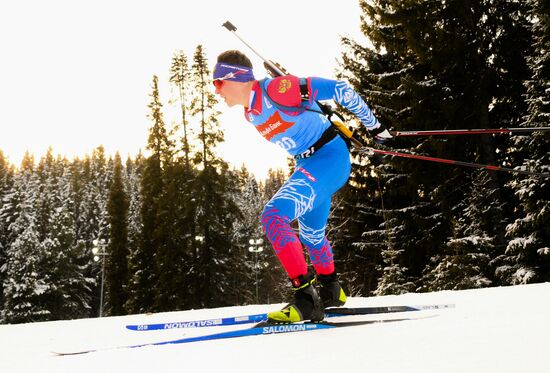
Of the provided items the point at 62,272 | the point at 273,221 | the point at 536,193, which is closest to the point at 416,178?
the point at 536,193

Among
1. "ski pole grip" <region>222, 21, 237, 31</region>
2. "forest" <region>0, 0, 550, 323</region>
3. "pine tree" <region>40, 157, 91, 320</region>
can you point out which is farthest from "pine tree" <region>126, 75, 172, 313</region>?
"ski pole grip" <region>222, 21, 237, 31</region>

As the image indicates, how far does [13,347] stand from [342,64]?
1562 cm

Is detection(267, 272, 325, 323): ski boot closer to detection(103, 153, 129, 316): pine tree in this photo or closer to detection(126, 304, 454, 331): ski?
detection(126, 304, 454, 331): ski

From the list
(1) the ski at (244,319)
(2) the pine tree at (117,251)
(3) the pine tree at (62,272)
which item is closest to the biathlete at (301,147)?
(1) the ski at (244,319)

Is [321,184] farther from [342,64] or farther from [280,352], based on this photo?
[342,64]

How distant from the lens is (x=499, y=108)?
46.3 ft

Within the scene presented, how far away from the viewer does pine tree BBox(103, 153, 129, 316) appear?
37.4 meters

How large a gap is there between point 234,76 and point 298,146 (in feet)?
2.23

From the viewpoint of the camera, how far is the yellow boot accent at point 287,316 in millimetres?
2838

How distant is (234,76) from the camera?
338 centimetres

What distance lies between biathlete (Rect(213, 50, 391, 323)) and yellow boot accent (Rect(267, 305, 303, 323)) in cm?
2

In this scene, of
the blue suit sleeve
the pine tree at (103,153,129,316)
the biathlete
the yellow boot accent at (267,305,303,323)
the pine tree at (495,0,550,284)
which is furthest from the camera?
the pine tree at (103,153,129,316)

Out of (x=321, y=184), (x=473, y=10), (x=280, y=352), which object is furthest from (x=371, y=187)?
(x=280, y=352)

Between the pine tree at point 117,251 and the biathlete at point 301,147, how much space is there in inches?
1382
